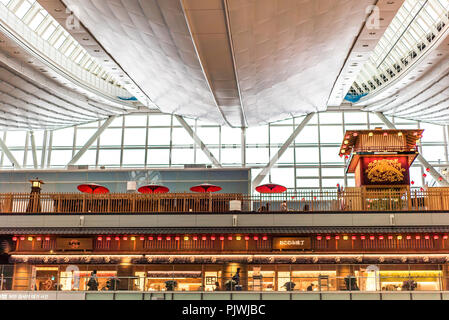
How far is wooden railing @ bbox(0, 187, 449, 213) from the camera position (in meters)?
25.8

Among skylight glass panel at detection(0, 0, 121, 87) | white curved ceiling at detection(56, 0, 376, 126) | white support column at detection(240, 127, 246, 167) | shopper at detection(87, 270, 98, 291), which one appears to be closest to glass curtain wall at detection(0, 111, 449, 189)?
white support column at detection(240, 127, 246, 167)

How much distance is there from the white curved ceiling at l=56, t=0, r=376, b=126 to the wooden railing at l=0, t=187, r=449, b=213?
802cm

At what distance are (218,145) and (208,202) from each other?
21.8m

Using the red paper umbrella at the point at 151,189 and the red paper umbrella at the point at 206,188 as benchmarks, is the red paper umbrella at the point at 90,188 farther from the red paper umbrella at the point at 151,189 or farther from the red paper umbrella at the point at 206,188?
the red paper umbrella at the point at 206,188

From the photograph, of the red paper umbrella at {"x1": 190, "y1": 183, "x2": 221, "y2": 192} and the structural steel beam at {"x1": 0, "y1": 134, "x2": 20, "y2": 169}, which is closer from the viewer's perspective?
the red paper umbrella at {"x1": 190, "y1": 183, "x2": 221, "y2": 192}

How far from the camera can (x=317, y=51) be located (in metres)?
30.9

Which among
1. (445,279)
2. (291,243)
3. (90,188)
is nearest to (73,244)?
(90,188)

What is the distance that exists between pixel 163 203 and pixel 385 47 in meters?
21.9

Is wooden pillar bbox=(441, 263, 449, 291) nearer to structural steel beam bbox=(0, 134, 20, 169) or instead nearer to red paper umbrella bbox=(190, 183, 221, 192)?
red paper umbrella bbox=(190, 183, 221, 192)

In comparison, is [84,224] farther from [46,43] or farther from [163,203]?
[46,43]

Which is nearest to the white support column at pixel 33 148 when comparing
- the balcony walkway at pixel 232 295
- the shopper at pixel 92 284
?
the balcony walkway at pixel 232 295

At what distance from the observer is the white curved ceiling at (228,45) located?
24.7m

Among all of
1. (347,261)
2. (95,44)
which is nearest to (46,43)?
(95,44)

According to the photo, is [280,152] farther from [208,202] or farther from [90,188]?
[90,188]
